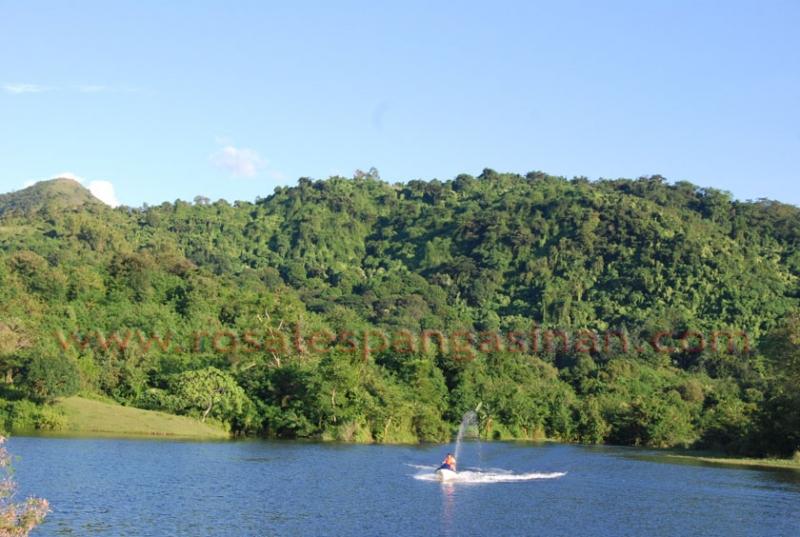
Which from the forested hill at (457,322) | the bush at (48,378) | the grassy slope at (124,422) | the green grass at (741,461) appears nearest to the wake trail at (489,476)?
the green grass at (741,461)

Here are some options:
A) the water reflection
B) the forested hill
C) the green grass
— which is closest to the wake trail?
the water reflection

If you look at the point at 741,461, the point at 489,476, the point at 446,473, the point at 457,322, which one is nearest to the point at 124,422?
the point at 446,473

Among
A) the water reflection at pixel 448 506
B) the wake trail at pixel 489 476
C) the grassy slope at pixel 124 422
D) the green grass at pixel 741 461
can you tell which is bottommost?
the water reflection at pixel 448 506

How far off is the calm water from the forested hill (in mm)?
9677

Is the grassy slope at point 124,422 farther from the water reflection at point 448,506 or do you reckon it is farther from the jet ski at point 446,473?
the water reflection at point 448,506

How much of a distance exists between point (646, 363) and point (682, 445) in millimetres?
33212

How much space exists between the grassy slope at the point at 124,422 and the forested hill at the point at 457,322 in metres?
1.61

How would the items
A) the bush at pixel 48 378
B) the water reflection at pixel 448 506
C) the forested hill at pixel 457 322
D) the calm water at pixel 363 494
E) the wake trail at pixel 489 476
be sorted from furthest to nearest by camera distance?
the forested hill at pixel 457 322 → the bush at pixel 48 378 → the wake trail at pixel 489 476 → the water reflection at pixel 448 506 → the calm water at pixel 363 494

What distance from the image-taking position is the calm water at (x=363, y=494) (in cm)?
3231

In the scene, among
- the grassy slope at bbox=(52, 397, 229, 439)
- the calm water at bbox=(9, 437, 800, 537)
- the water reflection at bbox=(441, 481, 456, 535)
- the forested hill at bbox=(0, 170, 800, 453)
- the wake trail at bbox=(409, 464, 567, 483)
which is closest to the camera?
the calm water at bbox=(9, 437, 800, 537)

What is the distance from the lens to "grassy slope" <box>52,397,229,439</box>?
61.0 m

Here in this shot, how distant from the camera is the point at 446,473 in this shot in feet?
154

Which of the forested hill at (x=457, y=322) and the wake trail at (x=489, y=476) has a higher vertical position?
the forested hill at (x=457, y=322)

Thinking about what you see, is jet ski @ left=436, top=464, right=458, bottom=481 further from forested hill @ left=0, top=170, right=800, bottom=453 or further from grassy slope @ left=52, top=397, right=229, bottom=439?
grassy slope @ left=52, top=397, right=229, bottom=439
